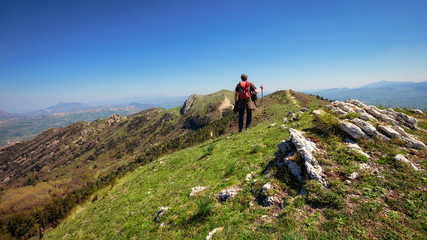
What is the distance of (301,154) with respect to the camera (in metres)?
6.93

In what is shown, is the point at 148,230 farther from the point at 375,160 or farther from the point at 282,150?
the point at 375,160

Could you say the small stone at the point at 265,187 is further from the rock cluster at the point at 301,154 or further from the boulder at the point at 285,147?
the boulder at the point at 285,147

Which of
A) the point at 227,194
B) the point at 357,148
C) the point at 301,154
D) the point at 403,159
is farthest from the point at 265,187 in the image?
the point at 403,159

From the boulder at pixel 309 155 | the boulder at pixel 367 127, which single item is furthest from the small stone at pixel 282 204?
the boulder at pixel 367 127

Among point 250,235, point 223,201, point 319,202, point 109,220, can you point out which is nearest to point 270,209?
point 250,235

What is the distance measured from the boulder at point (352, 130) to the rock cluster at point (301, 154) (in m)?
2.06

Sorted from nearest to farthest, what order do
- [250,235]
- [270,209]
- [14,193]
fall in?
[250,235] → [270,209] → [14,193]

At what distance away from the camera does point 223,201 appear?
7.02 metres

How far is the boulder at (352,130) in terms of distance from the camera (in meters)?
7.83

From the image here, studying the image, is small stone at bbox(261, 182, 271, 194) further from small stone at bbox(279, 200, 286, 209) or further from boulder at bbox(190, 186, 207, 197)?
boulder at bbox(190, 186, 207, 197)

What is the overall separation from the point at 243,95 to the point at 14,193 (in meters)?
249

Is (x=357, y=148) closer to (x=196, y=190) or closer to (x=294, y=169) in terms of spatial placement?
(x=294, y=169)

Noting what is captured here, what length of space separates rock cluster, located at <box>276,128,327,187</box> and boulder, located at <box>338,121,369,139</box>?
2062 mm

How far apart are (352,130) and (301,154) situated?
3506 mm
